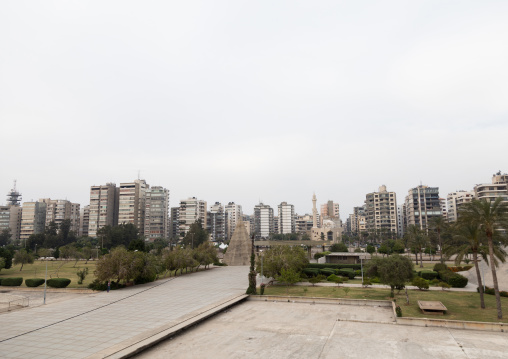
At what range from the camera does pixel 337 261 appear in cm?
5984

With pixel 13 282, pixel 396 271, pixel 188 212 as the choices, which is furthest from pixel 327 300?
pixel 188 212

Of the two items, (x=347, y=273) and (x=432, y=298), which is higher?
(x=432, y=298)

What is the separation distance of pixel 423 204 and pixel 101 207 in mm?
137755

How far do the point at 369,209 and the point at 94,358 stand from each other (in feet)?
506

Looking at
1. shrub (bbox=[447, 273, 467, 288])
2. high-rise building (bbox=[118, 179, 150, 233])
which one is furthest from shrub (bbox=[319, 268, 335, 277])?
high-rise building (bbox=[118, 179, 150, 233])

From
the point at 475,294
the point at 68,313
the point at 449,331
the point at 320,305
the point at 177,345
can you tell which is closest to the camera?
the point at 177,345

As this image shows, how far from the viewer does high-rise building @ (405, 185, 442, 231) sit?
136 m

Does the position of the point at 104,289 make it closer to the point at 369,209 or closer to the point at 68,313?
the point at 68,313

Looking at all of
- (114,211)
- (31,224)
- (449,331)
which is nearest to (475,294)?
(449,331)

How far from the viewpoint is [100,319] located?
70.8 feet

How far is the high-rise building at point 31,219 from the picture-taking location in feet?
480

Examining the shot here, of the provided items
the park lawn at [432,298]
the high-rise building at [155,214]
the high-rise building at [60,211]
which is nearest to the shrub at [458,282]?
the park lawn at [432,298]

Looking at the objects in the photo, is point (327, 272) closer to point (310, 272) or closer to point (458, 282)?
point (310, 272)

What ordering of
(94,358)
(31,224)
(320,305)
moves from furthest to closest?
(31,224) < (320,305) < (94,358)
